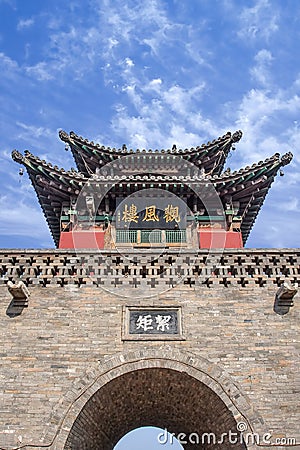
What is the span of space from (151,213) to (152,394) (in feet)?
16.2

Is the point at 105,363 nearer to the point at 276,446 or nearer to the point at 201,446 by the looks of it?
the point at 276,446

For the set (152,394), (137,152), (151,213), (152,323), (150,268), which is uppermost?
(137,152)

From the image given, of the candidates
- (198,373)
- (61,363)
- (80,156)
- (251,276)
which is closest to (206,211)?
(251,276)

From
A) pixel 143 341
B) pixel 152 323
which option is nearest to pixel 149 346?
pixel 143 341

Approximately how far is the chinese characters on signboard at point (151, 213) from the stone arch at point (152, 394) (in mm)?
4471

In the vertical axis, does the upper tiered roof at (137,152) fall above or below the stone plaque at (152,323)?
above

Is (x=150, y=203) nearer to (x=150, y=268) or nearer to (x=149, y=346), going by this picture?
(x=150, y=268)

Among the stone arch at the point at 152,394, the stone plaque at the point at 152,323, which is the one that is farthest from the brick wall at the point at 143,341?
the stone plaque at the point at 152,323

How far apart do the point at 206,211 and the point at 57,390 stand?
6590mm

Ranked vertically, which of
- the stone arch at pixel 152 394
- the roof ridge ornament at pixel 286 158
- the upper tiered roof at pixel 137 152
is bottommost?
the stone arch at pixel 152 394

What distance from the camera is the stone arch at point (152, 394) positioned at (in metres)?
8.58

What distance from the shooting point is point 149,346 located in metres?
9.26

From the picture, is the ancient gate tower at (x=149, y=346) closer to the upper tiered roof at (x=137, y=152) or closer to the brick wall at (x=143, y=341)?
the brick wall at (x=143, y=341)

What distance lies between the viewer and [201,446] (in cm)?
1155
